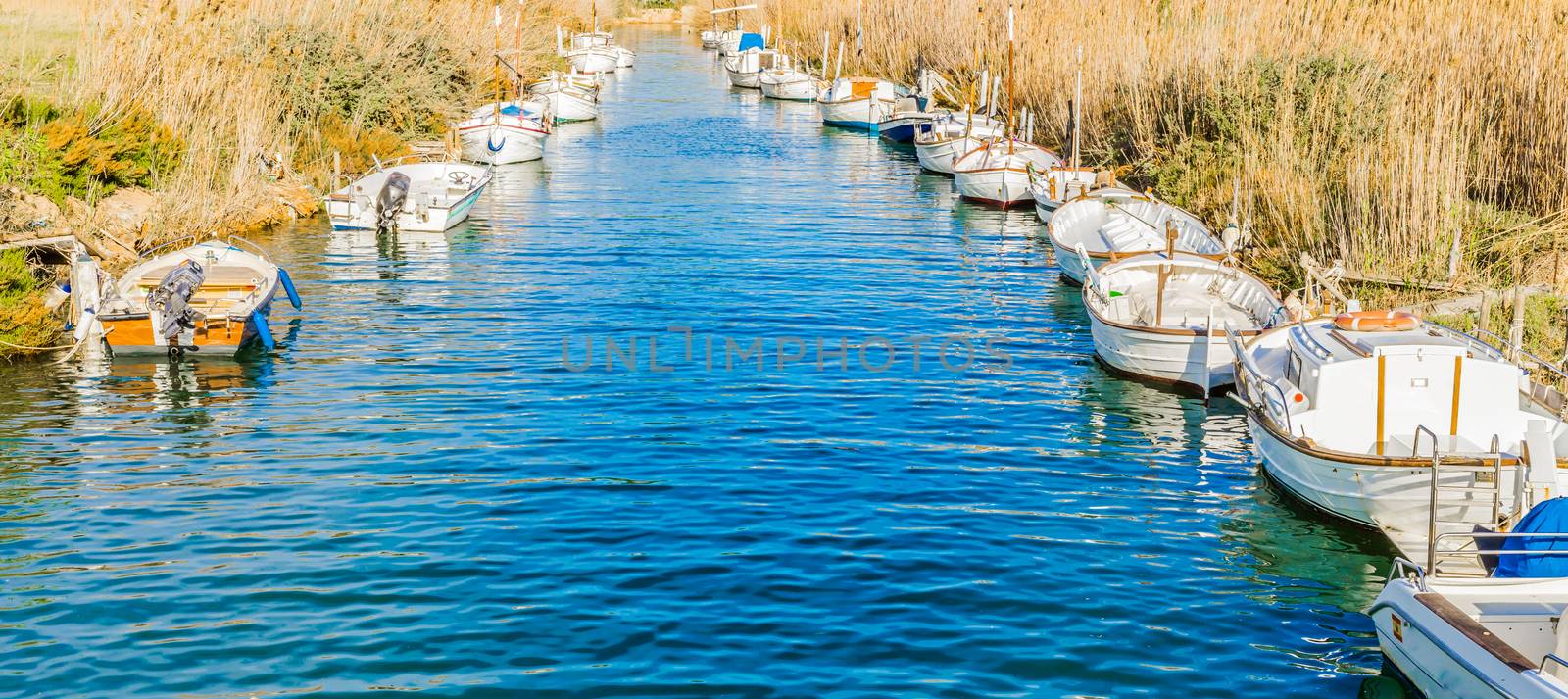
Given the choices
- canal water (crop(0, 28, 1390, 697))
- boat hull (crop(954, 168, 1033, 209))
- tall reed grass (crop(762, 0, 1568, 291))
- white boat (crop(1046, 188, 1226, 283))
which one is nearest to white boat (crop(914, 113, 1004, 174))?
boat hull (crop(954, 168, 1033, 209))

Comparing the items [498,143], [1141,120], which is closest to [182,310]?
[498,143]

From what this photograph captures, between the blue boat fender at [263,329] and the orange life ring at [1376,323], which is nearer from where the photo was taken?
the orange life ring at [1376,323]

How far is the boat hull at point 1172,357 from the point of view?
71.8ft

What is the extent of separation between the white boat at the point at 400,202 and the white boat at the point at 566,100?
2262 centimetres

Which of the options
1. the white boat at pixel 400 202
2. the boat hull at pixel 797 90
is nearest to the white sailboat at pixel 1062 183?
the white boat at pixel 400 202

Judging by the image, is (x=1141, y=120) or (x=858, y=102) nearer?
(x=1141, y=120)

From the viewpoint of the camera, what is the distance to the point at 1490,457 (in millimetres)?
15172

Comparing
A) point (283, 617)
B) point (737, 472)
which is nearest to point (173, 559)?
point (283, 617)

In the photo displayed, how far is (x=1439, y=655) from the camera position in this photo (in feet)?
38.3

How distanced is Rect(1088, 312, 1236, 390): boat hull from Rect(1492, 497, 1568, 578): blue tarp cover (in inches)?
330

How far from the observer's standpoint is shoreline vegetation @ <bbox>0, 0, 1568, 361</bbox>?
24.6m

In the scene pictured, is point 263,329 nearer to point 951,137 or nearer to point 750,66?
point 951,137

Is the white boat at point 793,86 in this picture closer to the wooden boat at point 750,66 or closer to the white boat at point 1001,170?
the wooden boat at point 750,66

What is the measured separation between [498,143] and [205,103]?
13.7m
